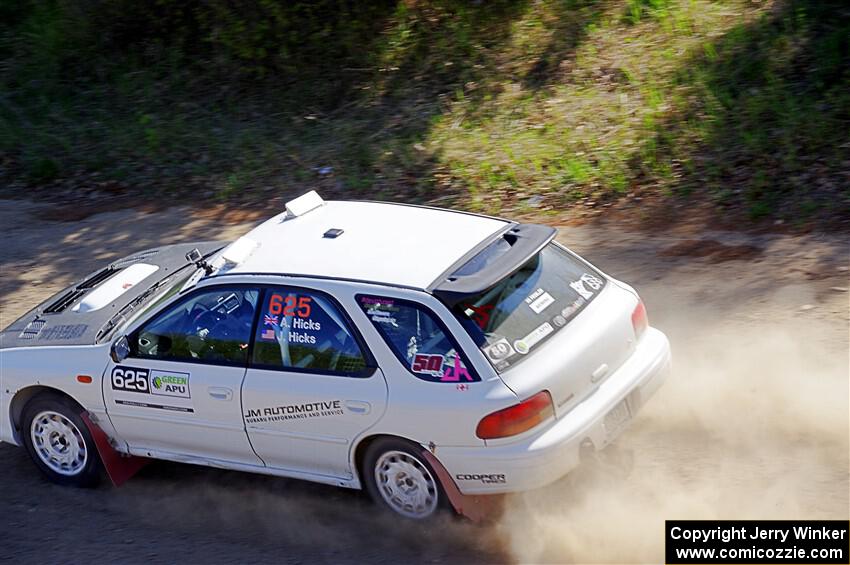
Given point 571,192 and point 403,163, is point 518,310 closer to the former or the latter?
point 571,192

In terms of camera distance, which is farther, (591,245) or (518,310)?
(591,245)

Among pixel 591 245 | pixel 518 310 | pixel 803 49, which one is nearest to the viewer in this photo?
pixel 518 310

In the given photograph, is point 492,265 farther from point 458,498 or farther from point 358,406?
point 458,498

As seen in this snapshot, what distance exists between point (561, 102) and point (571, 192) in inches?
79.7

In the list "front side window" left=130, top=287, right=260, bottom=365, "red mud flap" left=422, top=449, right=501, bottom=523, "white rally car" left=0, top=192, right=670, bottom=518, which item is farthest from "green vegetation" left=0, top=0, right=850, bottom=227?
"red mud flap" left=422, top=449, right=501, bottom=523

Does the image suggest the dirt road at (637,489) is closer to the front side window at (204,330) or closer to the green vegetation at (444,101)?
the front side window at (204,330)

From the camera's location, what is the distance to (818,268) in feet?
28.1

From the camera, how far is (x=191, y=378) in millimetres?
6027

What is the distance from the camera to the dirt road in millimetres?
5629

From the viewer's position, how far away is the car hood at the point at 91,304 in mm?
6582

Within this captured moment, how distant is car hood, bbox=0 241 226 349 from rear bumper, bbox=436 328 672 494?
2.63m

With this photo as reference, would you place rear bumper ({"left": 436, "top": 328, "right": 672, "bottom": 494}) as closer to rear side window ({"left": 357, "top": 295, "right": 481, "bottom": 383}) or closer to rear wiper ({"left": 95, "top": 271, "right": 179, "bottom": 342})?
rear side window ({"left": 357, "top": 295, "right": 481, "bottom": 383})

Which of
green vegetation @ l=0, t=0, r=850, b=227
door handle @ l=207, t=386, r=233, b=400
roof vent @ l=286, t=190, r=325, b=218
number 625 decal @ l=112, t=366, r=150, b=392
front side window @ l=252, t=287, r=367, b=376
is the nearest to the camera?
front side window @ l=252, t=287, r=367, b=376

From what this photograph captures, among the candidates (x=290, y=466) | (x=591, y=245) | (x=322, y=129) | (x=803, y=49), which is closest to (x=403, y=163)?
(x=322, y=129)
